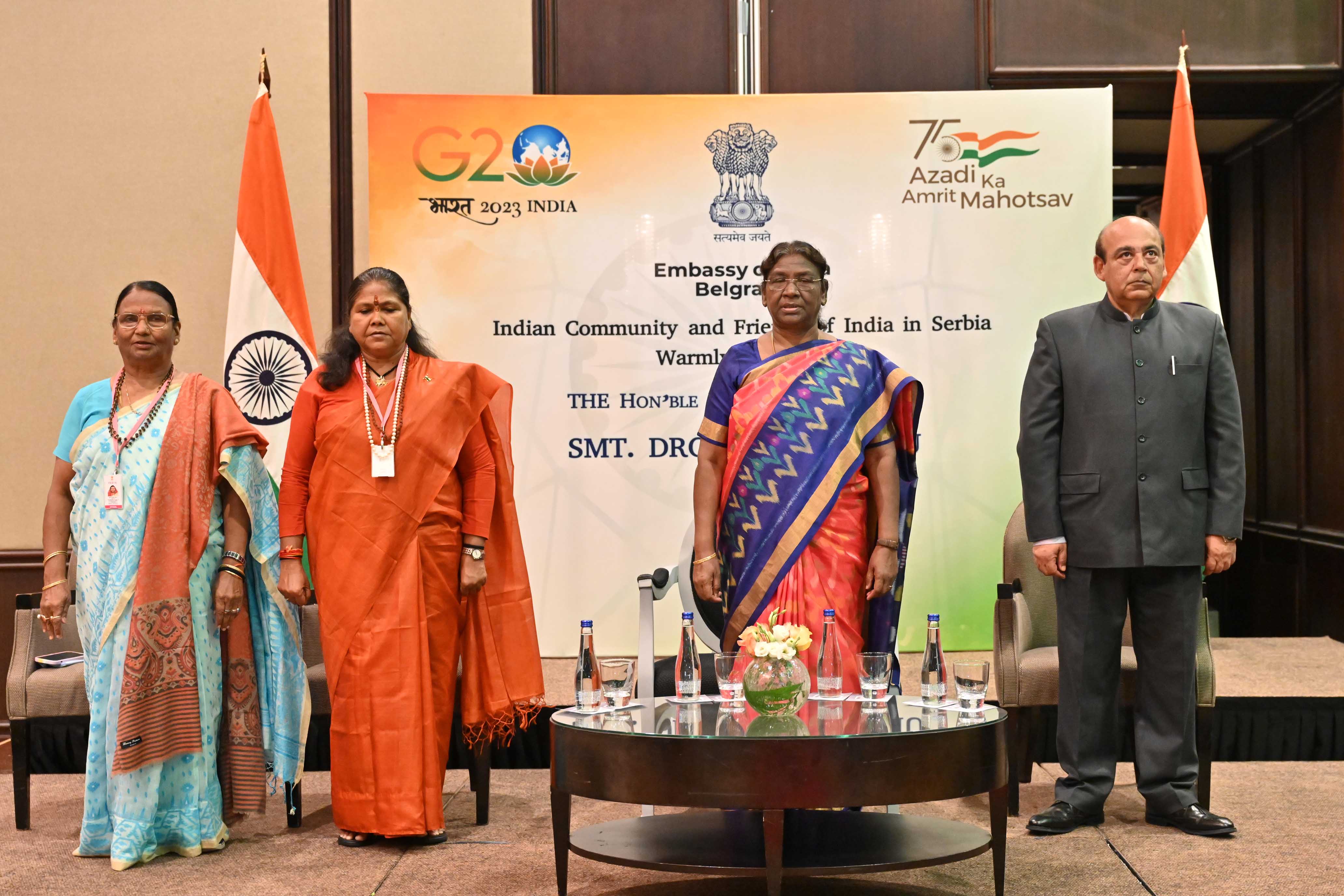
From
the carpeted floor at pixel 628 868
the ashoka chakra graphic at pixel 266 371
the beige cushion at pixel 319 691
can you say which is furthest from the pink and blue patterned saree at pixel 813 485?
the ashoka chakra graphic at pixel 266 371

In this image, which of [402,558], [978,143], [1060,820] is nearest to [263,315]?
[402,558]

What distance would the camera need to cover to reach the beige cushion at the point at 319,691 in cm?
379

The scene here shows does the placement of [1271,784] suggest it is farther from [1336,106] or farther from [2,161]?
[2,161]

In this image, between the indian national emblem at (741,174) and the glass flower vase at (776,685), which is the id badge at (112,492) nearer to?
the glass flower vase at (776,685)

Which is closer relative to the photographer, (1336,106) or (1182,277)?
(1182,277)

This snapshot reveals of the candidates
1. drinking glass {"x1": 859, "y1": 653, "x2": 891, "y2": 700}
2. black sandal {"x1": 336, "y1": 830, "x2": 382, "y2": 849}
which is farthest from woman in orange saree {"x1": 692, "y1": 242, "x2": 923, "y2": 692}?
black sandal {"x1": 336, "y1": 830, "x2": 382, "y2": 849}

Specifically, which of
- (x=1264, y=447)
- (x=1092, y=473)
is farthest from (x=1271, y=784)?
(x=1264, y=447)

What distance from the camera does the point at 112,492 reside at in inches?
129

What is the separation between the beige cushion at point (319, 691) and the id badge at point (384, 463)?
788mm

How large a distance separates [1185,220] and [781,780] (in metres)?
3.56

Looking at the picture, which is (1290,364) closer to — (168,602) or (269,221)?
(269,221)

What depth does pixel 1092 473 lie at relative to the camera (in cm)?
329

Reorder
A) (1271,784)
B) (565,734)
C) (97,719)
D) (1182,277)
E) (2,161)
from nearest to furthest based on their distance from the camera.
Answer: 1. (565,734)
2. (97,719)
3. (1271,784)
4. (1182,277)
5. (2,161)

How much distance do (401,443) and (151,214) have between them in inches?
110
